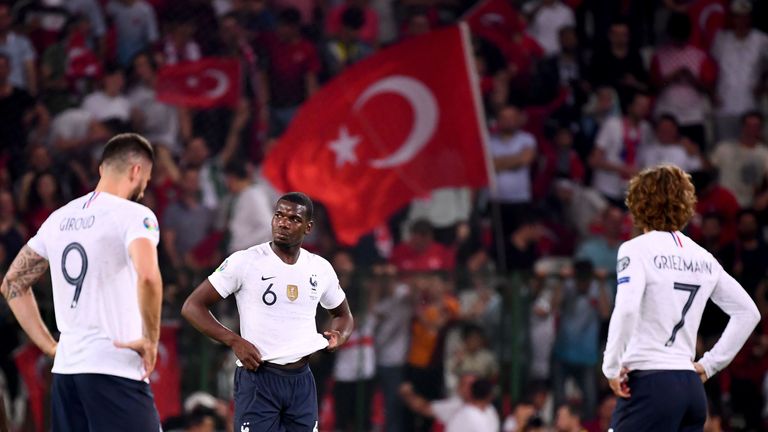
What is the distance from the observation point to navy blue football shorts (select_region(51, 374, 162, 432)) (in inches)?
235

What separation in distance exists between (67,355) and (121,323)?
12.0 inches

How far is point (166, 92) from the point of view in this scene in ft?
43.7

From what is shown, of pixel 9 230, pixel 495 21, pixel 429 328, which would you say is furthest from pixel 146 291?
pixel 495 21

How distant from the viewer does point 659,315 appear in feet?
20.2

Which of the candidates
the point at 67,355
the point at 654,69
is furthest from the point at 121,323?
the point at 654,69

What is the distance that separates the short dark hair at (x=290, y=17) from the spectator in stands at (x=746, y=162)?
Result: 465 cm

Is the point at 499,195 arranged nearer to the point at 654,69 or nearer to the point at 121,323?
the point at 654,69

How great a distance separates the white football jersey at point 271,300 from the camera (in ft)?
22.7

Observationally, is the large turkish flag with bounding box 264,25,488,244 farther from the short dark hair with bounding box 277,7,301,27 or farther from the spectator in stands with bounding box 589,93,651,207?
the spectator in stands with bounding box 589,93,651,207

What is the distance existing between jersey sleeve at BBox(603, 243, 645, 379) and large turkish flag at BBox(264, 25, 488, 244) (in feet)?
21.5

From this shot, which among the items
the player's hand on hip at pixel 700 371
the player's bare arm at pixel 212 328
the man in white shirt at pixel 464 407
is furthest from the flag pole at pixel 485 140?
the player's hand on hip at pixel 700 371

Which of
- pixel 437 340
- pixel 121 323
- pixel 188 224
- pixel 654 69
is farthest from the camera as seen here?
pixel 654 69

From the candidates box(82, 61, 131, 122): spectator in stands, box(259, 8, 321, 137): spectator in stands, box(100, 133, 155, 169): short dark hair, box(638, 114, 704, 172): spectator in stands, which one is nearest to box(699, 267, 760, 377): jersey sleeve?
box(100, 133, 155, 169): short dark hair

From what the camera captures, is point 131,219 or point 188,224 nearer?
point 131,219
